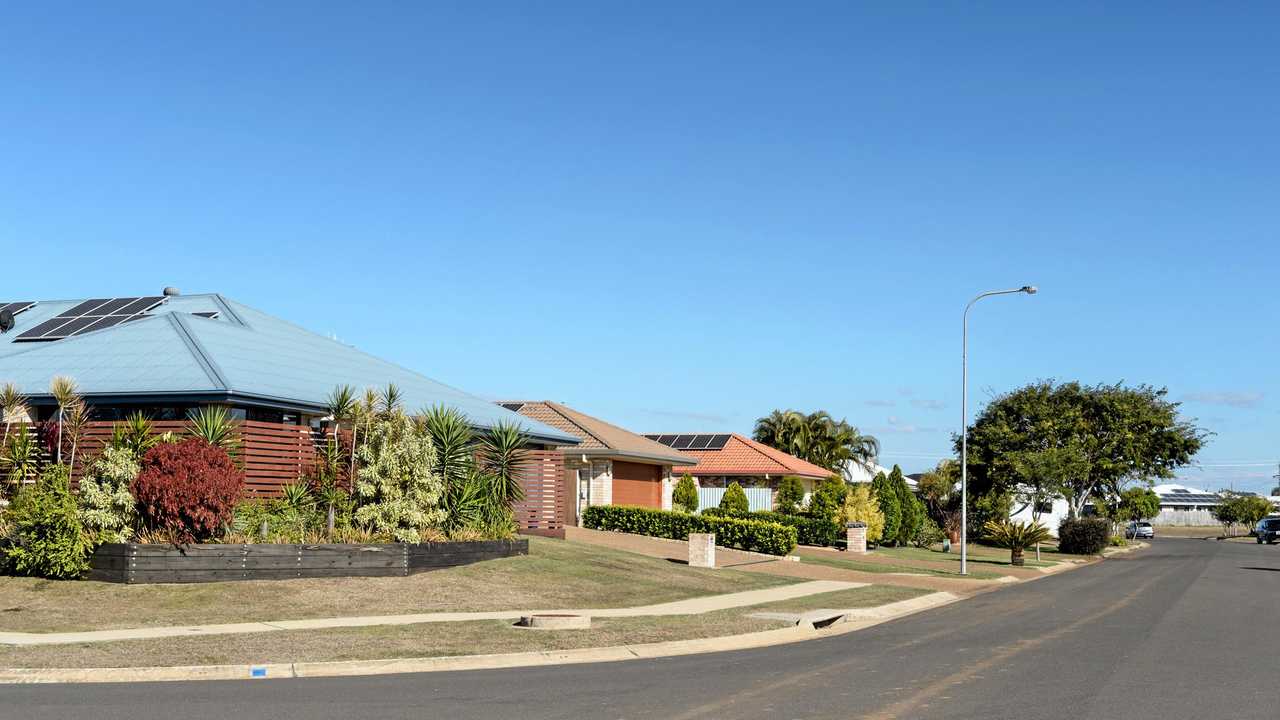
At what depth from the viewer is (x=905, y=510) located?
52.3 m

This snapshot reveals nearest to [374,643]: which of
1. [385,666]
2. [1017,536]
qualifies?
[385,666]

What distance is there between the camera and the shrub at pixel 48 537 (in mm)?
20969

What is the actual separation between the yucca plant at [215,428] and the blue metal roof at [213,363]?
0.74 meters

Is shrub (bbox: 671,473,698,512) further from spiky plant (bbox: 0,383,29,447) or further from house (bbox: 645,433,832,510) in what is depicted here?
spiky plant (bbox: 0,383,29,447)

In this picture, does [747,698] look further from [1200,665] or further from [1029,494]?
[1029,494]

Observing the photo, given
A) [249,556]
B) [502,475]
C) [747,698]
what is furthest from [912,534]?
[747,698]

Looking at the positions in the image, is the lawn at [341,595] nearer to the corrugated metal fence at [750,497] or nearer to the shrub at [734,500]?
the shrub at [734,500]

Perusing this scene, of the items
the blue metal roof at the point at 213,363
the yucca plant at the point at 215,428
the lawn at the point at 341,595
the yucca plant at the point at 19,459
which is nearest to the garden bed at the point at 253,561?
the lawn at the point at 341,595

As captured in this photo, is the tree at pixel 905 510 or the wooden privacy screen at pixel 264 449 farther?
the tree at pixel 905 510

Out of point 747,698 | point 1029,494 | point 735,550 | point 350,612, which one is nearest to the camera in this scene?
point 747,698

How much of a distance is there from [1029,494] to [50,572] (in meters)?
56.5

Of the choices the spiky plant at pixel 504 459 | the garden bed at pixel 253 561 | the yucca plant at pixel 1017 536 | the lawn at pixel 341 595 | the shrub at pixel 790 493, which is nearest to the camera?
the lawn at pixel 341 595

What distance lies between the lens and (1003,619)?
73.5ft

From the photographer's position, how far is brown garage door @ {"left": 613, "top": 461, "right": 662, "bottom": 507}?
47503 mm
